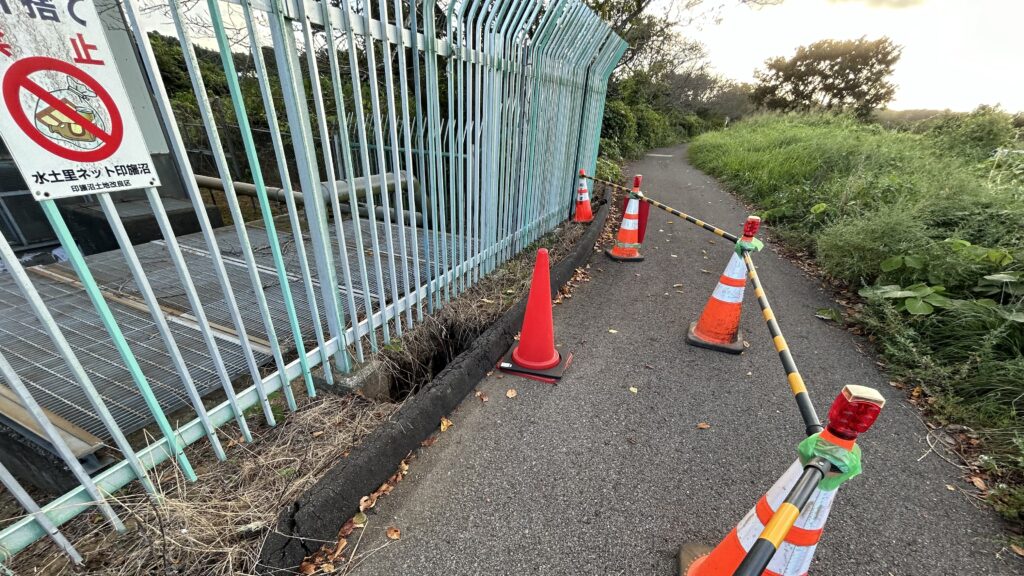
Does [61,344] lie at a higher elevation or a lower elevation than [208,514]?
higher

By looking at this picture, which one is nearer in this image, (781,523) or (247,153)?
(781,523)

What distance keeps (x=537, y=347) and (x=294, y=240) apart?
181 cm

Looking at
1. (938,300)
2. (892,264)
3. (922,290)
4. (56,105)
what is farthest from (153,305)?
(892,264)

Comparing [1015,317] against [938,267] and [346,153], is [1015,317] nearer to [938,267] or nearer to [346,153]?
[938,267]

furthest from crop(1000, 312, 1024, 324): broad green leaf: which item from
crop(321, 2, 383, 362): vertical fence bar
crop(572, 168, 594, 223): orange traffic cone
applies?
crop(321, 2, 383, 362): vertical fence bar

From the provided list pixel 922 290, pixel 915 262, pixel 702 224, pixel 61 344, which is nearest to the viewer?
pixel 61 344

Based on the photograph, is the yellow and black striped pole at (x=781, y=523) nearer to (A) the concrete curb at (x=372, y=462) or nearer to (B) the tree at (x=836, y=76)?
(A) the concrete curb at (x=372, y=462)

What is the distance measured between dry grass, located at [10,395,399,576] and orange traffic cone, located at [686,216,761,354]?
9.50ft

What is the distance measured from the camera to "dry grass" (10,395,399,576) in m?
1.47

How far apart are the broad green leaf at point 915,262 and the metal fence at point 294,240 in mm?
3688

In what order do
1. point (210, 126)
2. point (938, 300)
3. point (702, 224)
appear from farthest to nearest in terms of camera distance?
point (702, 224)
point (938, 300)
point (210, 126)

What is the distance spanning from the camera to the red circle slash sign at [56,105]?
1.05 meters

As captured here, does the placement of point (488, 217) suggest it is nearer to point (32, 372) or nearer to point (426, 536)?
point (426, 536)

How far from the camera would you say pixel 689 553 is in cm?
181
